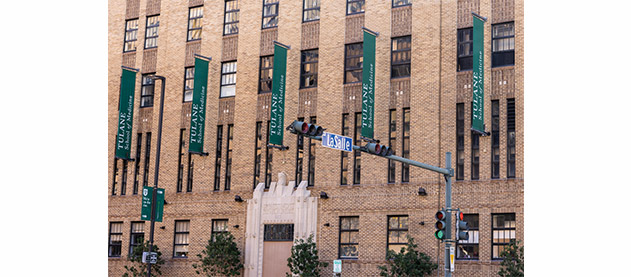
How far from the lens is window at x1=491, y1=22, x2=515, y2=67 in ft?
114

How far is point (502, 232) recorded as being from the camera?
33.8 m

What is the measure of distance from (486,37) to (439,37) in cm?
234

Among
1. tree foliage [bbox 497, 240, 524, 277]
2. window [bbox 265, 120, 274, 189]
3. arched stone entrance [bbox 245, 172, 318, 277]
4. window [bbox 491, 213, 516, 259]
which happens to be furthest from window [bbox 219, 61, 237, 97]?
tree foliage [bbox 497, 240, 524, 277]

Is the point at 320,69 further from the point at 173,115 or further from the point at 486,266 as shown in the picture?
the point at 486,266

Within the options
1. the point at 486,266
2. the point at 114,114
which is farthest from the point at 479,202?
the point at 114,114

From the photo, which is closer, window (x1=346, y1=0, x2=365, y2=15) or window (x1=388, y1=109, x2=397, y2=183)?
window (x1=388, y1=109, x2=397, y2=183)

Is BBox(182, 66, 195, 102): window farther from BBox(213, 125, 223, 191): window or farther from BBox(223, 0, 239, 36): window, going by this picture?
BBox(223, 0, 239, 36): window

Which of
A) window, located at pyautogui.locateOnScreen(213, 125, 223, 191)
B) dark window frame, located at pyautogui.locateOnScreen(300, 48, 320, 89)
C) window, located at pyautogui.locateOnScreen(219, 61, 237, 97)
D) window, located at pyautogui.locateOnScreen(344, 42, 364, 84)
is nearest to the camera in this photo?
window, located at pyautogui.locateOnScreen(344, 42, 364, 84)

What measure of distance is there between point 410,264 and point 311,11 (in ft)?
48.0

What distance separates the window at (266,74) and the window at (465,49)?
34.6 feet

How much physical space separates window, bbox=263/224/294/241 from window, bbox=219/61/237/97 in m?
7.89

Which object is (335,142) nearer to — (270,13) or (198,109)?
(198,109)

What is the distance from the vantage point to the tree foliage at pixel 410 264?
34375 mm

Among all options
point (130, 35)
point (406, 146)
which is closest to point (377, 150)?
point (406, 146)
